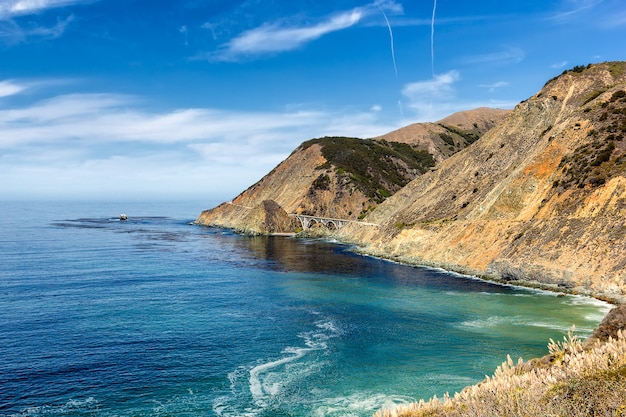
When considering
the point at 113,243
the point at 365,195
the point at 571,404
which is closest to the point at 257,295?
the point at 571,404

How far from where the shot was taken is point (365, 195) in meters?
174

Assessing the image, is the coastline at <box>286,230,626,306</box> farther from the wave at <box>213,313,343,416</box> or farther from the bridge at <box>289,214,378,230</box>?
the bridge at <box>289,214,378,230</box>

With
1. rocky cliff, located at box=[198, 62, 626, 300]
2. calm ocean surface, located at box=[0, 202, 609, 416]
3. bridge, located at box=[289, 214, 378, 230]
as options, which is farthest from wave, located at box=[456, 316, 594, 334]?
bridge, located at box=[289, 214, 378, 230]

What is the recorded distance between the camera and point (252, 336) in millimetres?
45969

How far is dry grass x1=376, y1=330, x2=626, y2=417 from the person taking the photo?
46.8 ft

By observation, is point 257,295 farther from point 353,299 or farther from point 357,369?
point 357,369

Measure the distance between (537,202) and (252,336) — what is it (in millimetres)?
56241

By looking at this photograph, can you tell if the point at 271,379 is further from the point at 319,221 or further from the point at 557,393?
the point at 319,221

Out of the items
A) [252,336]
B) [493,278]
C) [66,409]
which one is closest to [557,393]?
[66,409]

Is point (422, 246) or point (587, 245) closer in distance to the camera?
point (587, 245)

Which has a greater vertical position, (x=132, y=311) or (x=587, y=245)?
(x=587, y=245)

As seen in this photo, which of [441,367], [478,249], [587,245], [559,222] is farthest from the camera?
[478,249]

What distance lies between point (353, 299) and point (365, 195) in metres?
112

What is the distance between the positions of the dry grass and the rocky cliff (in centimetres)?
4672
